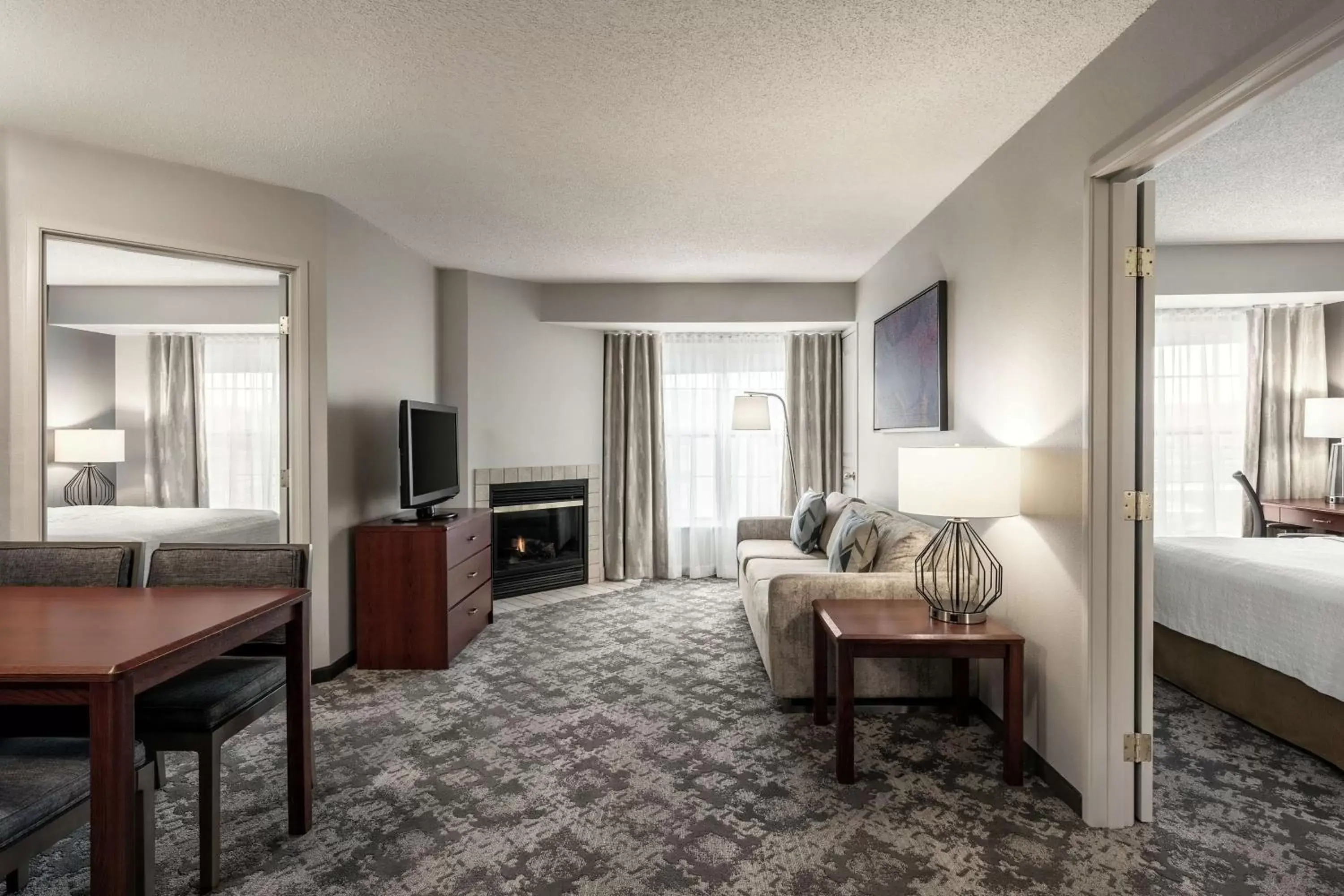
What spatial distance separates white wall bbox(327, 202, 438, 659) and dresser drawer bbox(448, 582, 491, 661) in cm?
58

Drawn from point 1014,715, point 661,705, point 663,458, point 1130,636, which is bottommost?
point 661,705

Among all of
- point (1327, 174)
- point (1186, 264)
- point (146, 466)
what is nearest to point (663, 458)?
point (146, 466)

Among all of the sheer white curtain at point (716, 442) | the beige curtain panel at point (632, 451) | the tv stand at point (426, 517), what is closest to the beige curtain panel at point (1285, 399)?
the sheer white curtain at point (716, 442)

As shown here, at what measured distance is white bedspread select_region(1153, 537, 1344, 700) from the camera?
265cm

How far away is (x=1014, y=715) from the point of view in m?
2.52

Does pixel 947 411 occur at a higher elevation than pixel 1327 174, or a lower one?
lower

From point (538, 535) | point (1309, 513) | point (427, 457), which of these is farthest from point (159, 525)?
point (1309, 513)

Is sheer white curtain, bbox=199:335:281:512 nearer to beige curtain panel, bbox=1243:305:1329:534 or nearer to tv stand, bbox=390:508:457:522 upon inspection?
tv stand, bbox=390:508:457:522

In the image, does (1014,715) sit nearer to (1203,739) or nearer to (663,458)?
(1203,739)

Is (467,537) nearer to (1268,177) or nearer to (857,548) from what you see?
(857,548)

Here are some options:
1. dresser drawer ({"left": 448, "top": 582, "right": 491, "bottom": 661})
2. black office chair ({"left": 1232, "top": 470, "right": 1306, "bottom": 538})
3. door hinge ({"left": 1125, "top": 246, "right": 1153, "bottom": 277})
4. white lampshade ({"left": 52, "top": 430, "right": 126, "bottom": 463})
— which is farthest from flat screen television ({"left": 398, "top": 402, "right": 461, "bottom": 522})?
black office chair ({"left": 1232, "top": 470, "right": 1306, "bottom": 538})

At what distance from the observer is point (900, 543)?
3.48 meters

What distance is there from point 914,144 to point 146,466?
449 cm

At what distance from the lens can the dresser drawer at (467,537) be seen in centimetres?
404
